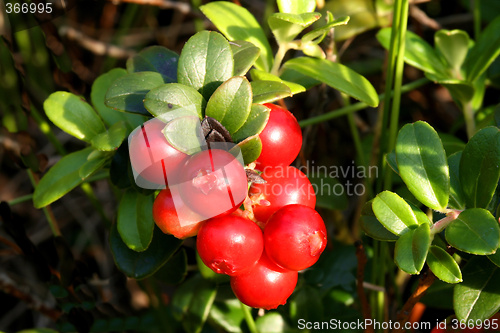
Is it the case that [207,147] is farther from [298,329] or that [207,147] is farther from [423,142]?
[298,329]

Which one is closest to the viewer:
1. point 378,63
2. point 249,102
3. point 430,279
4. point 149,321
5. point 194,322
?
point 249,102

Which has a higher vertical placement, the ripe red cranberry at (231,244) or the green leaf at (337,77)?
Result: the green leaf at (337,77)

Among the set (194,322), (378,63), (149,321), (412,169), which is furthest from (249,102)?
(378,63)

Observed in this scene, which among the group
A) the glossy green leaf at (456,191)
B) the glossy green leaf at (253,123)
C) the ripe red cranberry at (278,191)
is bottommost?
the glossy green leaf at (456,191)

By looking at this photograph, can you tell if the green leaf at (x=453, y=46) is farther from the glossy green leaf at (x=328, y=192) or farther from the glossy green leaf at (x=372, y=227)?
the glossy green leaf at (x=372, y=227)

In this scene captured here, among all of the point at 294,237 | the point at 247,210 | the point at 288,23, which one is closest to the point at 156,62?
the point at 288,23

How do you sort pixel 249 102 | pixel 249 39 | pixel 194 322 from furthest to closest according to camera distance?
pixel 194 322, pixel 249 39, pixel 249 102

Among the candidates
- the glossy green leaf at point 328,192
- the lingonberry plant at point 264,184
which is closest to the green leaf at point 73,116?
the lingonberry plant at point 264,184
